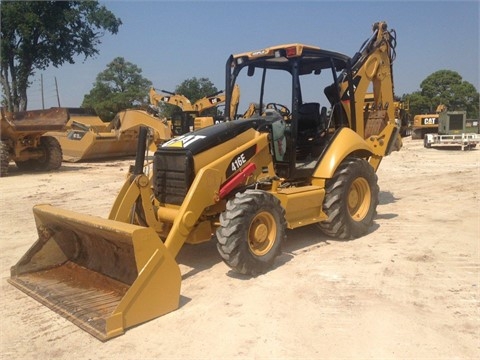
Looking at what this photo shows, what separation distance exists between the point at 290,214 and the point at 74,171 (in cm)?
1148

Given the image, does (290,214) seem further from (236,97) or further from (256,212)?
(236,97)

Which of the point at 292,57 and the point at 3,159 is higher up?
the point at 292,57

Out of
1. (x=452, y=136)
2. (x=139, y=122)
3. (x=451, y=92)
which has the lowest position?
(x=452, y=136)

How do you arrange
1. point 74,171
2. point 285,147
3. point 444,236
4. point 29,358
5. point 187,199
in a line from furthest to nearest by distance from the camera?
point 74,171 < point 444,236 < point 285,147 < point 187,199 < point 29,358

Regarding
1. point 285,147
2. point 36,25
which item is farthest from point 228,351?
point 36,25

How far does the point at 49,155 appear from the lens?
1539 centimetres

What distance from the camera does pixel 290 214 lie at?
571 cm

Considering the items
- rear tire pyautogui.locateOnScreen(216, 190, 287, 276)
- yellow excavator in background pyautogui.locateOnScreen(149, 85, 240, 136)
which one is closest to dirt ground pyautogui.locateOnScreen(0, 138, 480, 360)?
Result: rear tire pyautogui.locateOnScreen(216, 190, 287, 276)

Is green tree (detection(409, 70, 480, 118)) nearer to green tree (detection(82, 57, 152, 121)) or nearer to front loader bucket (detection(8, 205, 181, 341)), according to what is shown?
green tree (detection(82, 57, 152, 121))

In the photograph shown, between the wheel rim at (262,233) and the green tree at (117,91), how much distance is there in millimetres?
45160

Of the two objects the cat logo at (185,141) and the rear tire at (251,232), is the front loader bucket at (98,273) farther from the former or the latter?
the cat logo at (185,141)

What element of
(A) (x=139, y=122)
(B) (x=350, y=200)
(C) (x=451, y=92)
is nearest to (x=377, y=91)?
(B) (x=350, y=200)

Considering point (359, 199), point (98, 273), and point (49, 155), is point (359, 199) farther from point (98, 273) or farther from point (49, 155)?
point (49, 155)

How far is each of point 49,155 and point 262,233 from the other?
12225mm
